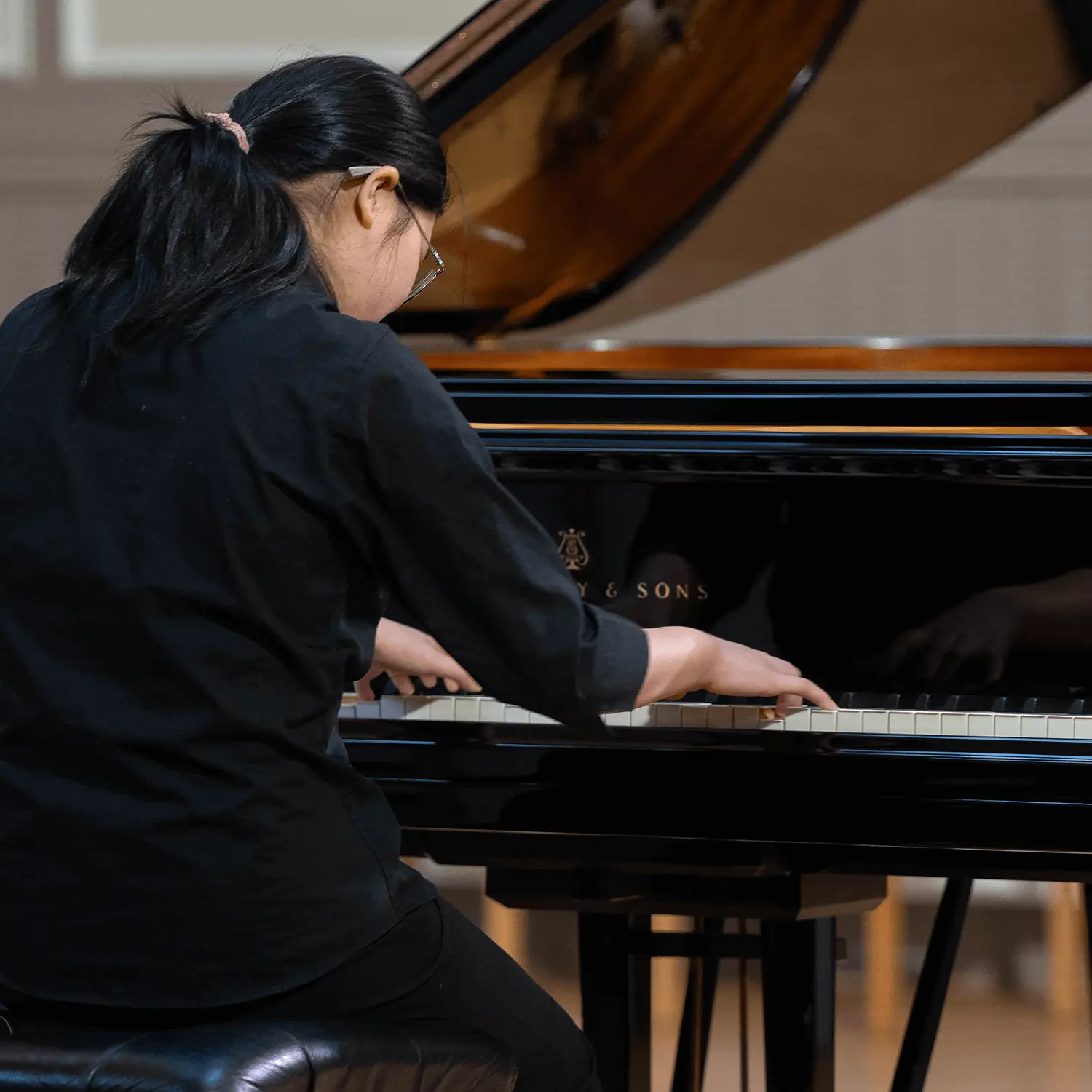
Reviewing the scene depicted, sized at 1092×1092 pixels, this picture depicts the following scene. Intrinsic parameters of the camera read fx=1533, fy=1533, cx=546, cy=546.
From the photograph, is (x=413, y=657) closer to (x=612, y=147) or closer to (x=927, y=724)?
(x=927, y=724)

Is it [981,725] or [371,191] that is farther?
[981,725]

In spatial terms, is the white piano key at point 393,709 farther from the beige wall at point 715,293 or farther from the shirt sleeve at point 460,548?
the beige wall at point 715,293

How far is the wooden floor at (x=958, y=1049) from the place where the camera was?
2.94m

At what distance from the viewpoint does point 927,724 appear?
1548mm

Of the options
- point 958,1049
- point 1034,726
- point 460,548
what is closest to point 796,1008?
point 1034,726

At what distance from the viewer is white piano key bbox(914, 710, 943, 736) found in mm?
1544

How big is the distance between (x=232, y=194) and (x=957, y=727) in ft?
2.95

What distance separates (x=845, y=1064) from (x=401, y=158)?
2444mm

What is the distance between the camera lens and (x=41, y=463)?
1.05 metres

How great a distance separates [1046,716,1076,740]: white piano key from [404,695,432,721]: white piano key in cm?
63

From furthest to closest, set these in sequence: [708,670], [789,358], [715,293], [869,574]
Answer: [715,293] < [789,358] < [869,574] < [708,670]

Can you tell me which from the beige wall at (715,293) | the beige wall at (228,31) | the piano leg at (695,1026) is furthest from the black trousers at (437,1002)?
the beige wall at (228,31)

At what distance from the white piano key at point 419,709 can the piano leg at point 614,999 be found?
1.25 ft

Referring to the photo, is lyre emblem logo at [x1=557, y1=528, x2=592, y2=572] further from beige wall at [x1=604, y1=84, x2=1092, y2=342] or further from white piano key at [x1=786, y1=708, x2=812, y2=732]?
beige wall at [x1=604, y1=84, x2=1092, y2=342]
